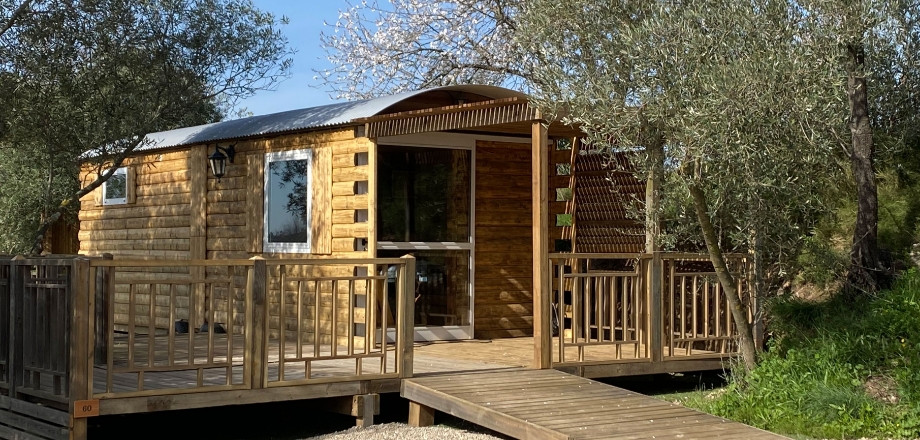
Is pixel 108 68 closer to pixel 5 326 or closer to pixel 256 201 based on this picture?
pixel 256 201

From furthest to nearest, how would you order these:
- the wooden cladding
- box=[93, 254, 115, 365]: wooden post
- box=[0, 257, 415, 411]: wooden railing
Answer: the wooden cladding < box=[93, 254, 115, 365]: wooden post < box=[0, 257, 415, 411]: wooden railing

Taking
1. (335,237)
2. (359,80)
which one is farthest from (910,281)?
(359,80)

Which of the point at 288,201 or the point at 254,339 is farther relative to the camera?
the point at 288,201

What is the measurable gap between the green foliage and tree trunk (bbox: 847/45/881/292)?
34 cm

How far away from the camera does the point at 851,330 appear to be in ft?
27.8

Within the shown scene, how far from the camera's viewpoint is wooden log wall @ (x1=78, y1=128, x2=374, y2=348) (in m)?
10.7

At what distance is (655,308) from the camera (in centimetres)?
942

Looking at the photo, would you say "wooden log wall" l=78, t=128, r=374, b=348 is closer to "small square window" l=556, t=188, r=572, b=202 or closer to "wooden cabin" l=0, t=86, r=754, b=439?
"wooden cabin" l=0, t=86, r=754, b=439

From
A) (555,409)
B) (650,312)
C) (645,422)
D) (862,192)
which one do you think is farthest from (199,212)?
(862,192)

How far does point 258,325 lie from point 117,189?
7.55 metres

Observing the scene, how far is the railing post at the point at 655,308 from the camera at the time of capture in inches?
369

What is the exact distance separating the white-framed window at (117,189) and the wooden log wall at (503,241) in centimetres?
540

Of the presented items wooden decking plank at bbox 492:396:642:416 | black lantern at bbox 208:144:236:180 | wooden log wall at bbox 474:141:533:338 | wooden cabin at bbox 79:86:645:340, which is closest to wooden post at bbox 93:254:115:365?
wooden cabin at bbox 79:86:645:340

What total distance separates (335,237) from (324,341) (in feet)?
3.58
